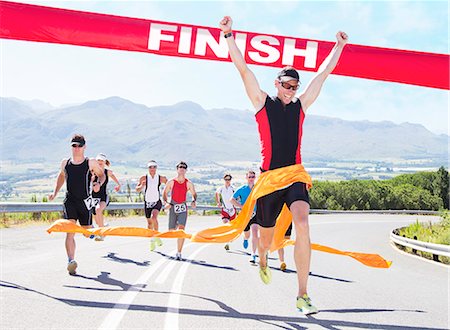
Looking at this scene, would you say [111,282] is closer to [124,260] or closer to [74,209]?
[74,209]

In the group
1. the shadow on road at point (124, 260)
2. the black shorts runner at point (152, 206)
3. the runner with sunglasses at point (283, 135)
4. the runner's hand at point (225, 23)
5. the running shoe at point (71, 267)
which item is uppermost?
the runner's hand at point (225, 23)

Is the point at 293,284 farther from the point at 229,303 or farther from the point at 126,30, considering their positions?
the point at 126,30

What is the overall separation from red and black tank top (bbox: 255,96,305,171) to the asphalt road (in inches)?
70.7

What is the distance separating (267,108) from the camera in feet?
17.4

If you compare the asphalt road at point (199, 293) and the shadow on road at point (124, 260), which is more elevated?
the asphalt road at point (199, 293)

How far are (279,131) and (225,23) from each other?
1208 millimetres

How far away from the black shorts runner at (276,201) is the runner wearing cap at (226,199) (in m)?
8.68

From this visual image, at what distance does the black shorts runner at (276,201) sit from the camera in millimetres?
5297

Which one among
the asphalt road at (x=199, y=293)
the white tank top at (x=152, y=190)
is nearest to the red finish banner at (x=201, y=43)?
the asphalt road at (x=199, y=293)

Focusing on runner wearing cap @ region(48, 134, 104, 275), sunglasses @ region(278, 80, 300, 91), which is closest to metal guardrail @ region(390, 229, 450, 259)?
runner wearing cap @ region(48, 134, 104, 275)

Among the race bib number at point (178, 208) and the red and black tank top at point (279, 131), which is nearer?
the red and black tank top at point (279, 131)

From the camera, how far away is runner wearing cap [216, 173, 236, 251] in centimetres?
1430

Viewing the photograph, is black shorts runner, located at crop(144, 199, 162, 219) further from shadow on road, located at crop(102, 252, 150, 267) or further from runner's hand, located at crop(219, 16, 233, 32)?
runner's hand, located at crop(219, 16, 233, 32)

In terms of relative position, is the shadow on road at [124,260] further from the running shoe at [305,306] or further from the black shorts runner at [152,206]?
the running shoe at [305,306]
